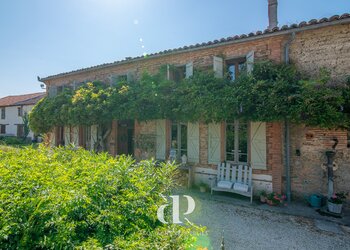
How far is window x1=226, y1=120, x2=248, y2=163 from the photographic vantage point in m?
A: 7.66

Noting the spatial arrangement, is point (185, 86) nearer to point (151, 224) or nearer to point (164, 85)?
point (164, 85)

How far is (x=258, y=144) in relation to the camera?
23.9 ft

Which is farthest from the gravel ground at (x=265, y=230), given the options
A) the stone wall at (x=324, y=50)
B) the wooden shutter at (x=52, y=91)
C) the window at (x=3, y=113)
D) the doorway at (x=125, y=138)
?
the window at (x=3, y=113)

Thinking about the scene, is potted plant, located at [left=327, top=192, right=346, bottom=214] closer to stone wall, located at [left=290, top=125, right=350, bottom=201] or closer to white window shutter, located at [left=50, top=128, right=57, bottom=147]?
stone wall, located at [left=290, top=125, right=350, bottom=201]

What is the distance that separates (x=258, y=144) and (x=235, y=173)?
52.0 inches

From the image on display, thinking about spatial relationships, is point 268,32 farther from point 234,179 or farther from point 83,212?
point 83,212

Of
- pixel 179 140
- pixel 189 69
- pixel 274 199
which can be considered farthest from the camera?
pixel 179 140

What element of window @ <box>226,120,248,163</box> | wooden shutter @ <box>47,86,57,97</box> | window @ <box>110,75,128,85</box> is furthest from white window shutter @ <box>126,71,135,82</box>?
wooden shutter @ <box>47,86,57,97</box>

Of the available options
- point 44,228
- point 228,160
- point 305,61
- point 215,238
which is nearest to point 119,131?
point 228,160

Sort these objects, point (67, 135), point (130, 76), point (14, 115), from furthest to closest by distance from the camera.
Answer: point (14, 115)
point (67, 135)
point (130, 76)

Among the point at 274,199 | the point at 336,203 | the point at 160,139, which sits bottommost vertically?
the point at 274,199

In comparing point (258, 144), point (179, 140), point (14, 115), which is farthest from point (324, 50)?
point (14, 115)

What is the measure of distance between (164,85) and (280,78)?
4270mm

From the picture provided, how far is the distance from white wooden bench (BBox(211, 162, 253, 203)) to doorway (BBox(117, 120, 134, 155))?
224 inches
